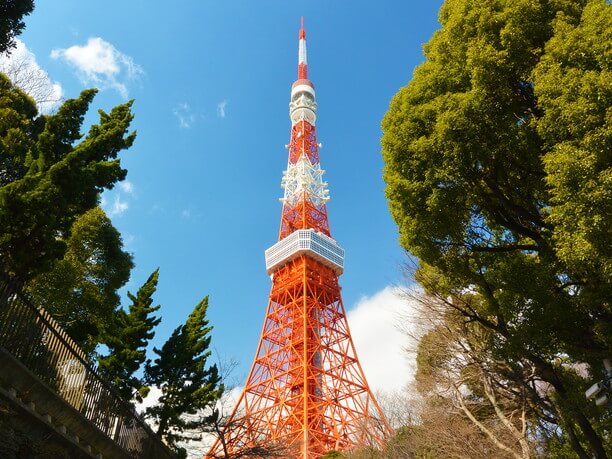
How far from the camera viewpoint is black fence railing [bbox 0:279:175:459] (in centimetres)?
567

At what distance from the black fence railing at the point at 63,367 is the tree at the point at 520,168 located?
5.07m

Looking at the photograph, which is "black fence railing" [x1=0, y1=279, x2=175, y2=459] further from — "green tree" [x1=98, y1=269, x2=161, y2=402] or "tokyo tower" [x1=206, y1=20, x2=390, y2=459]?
"tokyo tower" [x1=206, y1=20, x2=390, y2=459]

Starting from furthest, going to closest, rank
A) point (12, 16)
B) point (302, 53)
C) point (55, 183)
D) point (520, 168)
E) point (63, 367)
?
point (302, 53)
point (12, 16)
point (55, 183)
point (520, 168)
point (63, 367)

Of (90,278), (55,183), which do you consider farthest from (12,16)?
(90,278)

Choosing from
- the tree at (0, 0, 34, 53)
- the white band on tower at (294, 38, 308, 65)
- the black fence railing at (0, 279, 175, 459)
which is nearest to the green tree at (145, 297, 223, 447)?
the black fence railing at (0, 279, 175, 459)

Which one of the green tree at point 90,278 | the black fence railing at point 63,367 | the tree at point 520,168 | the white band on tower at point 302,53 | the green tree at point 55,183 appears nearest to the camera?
the tree at point 520,168

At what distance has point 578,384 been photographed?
866 cm

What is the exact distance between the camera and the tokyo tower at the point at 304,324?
27250mm

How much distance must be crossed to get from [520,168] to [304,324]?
83.9 feet

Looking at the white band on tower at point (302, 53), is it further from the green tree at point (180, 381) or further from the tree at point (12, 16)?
the tree at point (12, 16)

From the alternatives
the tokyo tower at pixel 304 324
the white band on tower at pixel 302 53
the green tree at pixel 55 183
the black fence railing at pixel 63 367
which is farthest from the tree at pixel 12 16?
the white band on tower at pixel 302 53

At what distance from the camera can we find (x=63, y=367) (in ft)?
21.9

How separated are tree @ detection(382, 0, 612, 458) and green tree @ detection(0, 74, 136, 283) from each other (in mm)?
4898

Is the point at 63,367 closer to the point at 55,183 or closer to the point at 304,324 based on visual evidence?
the point at 55,183
